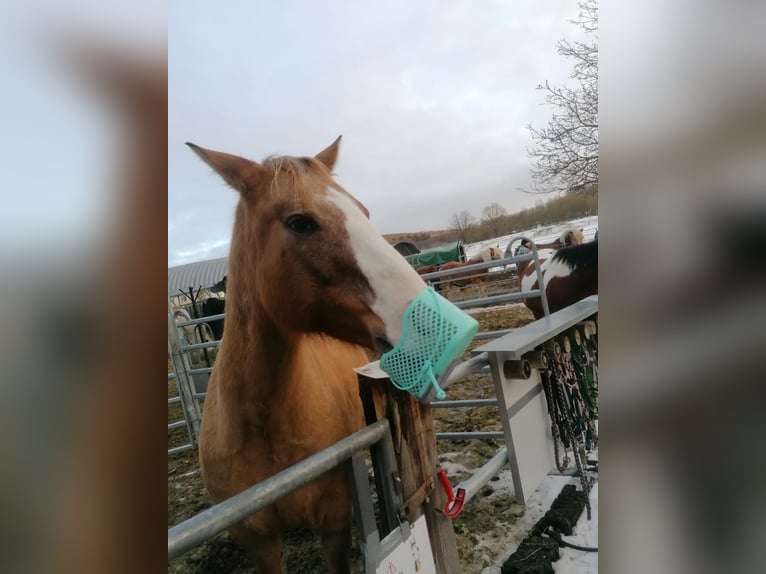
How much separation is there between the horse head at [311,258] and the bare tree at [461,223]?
0.49 m

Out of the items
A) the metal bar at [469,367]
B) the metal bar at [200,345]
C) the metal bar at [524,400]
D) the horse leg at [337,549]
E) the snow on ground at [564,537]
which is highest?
the metal bar at [200,345]

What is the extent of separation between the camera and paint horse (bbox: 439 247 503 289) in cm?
176

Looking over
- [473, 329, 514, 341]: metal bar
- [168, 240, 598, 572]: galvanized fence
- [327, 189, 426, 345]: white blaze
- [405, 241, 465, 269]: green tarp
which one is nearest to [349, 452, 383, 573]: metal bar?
[168, 240, 598, 572]: galvanized fence

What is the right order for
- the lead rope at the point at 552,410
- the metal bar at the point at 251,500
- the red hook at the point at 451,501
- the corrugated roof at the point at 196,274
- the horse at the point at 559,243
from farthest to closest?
the lead rope at the point at 552,410
the horse at the point at 559,243
the red hook at the point at 451,501
the corrugated roof at the point at 196,274
the metal bar at the point at 251,500

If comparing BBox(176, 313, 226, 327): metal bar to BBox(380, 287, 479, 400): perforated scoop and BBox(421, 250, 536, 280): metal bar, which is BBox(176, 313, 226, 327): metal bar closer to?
BBox(380, 287, 479, 400): perforated scoop

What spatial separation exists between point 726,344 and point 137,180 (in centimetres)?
68

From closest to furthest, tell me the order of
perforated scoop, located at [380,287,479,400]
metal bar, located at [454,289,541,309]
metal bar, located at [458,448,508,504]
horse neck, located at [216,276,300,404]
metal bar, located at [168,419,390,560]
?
Answer: metal bar, located at [168,419,390,560] → perforated scoop, located at [380,287,479,400] → horse neck, located at [216,276,300,404] → metal bar, located at [458,448,508,504] → metal bar, located at [454,289,541,309]

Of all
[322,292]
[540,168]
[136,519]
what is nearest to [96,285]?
[136,519]

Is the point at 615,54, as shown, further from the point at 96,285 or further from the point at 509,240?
the point at 509,240

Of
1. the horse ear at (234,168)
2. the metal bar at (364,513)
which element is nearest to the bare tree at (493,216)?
the horse ear at (234,168)

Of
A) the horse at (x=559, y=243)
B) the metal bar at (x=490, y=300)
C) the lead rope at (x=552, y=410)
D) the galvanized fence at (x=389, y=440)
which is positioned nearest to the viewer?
the galvanized fence at (x=389, y=440)

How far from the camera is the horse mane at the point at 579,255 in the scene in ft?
4.81

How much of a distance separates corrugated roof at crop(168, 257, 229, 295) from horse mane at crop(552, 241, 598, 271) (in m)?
1.19

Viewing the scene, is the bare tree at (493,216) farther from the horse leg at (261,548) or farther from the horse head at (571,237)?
the horse leg at (261,548)
